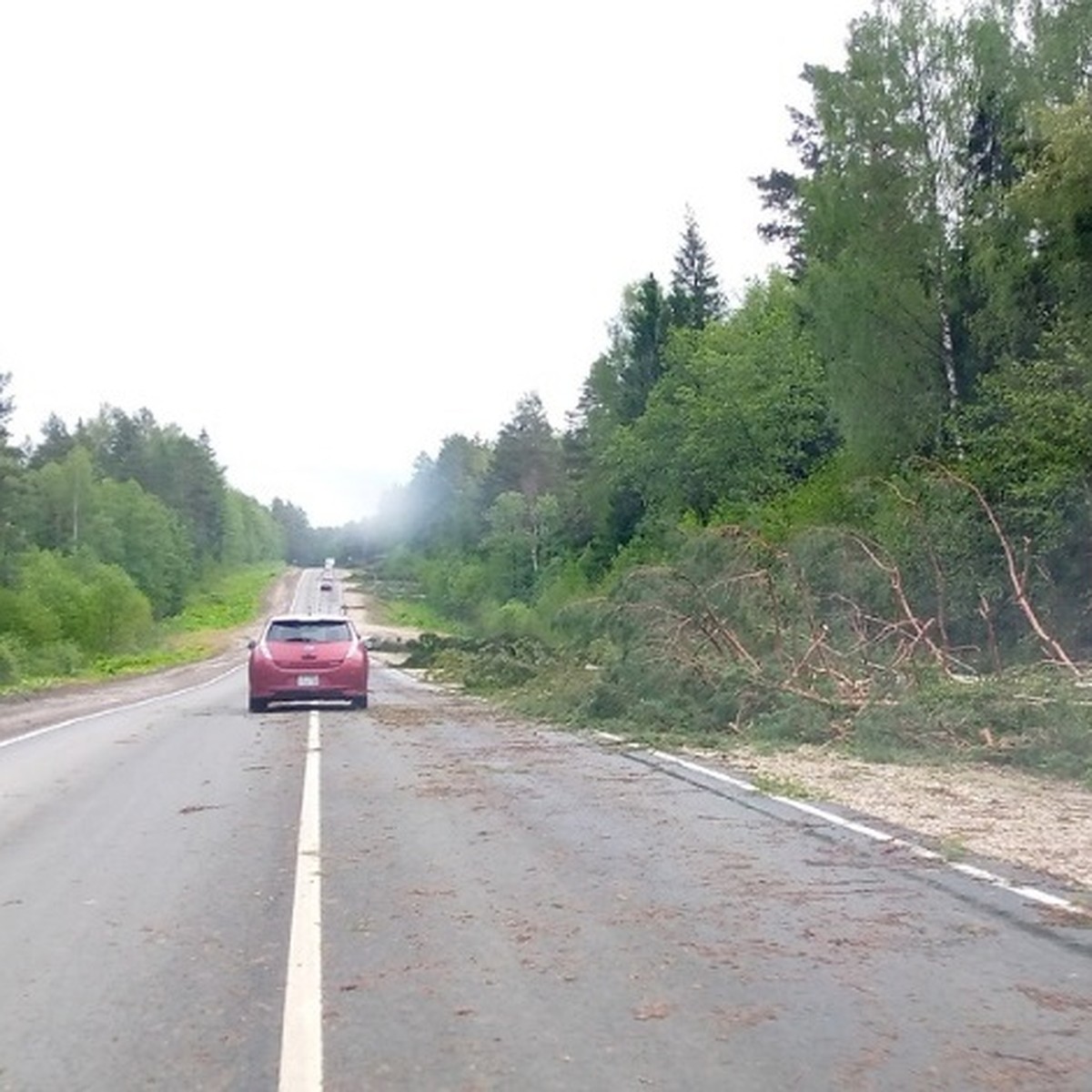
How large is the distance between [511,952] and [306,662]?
17.6 meters

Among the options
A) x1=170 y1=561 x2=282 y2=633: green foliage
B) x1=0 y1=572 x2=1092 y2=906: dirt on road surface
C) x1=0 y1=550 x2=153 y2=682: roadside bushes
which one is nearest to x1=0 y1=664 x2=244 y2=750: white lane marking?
x1=0 y1=572 x2=1092 y2=906: dirt on road surface

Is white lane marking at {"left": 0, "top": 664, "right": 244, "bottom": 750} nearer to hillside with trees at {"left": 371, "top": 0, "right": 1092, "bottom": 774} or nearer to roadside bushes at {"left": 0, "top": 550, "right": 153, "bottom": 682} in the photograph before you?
hillside with trees at {"left": 371, "top": 0, "right": 1092, "bottom": 774}

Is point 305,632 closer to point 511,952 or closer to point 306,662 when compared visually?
point 306,662

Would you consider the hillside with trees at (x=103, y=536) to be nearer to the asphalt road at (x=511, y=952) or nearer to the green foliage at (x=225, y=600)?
the green foliage at (x=225, y=600)

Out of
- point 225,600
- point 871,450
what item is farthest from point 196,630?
point 871,450

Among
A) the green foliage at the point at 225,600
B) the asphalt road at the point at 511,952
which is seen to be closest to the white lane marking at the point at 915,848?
the asphalt road at the point at 511,952

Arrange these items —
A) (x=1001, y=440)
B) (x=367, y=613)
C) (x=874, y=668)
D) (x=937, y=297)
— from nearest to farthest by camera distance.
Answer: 1. (x=874, y=668)
2. (x=1001, y=440)
3. (x=937, y=297)
4. (x=367, y=613)

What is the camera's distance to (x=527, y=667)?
30.2 metres

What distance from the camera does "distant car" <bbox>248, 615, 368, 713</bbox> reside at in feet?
80.1

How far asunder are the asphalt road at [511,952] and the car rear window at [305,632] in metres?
11.1

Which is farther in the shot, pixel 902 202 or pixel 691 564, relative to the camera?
pixel 902 202

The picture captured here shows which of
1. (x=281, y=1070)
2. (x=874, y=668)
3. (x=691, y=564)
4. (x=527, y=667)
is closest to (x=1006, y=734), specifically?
(x=874, y=668)

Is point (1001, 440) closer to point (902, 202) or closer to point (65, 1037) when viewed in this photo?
point (902, 202)

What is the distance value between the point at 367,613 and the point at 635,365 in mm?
38066
